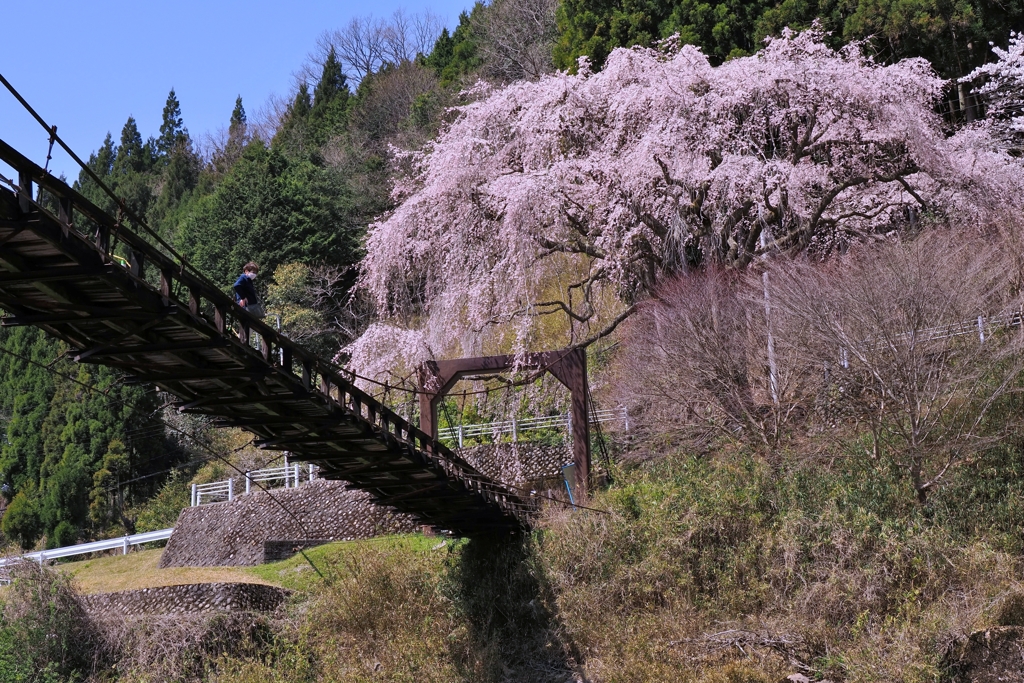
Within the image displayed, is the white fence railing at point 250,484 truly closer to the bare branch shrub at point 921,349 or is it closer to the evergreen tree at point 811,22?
the evergreen tree at point 811,22

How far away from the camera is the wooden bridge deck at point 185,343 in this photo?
31.8 feet

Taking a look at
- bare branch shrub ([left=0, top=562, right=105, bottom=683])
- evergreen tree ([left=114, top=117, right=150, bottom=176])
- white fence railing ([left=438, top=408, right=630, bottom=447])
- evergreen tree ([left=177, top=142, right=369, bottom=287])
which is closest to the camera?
bare branch shrub ([left=0, top=562, right=105, bottom=683])

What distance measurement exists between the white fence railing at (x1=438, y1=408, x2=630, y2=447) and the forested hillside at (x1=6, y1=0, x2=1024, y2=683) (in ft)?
1.11

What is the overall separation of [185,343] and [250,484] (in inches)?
624

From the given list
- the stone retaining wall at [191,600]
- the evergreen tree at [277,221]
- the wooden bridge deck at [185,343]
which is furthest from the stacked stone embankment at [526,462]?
the evergreen tree at [277,221]

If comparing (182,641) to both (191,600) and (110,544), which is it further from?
(110,544)

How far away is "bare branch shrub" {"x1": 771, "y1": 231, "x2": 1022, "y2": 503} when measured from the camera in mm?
15297

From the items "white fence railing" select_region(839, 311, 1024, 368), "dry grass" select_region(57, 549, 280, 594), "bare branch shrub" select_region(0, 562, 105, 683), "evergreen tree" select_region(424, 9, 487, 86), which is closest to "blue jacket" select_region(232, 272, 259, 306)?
"white fence railing" select_region(839, 311, 1024, 368)

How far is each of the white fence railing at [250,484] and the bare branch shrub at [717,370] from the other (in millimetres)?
9854

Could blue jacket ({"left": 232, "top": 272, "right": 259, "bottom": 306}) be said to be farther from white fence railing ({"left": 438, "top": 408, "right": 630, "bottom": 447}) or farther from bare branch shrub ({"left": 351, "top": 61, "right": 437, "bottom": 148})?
bare branch shrub ({"left": 351, "top": 61, "right": 437, "bottom": 148})

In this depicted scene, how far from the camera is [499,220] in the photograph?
2066 centimetres

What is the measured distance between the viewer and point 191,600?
62.8 ft

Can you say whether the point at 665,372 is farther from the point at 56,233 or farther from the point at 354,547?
the point at 56,233

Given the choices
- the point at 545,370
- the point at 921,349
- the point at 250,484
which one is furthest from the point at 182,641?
the point at 921,349
